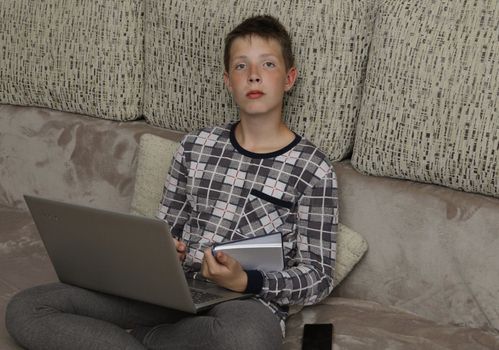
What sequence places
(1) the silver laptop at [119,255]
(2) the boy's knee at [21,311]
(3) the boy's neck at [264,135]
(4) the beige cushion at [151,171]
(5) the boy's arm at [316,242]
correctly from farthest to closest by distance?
(4) the beige cushion at [151,171] < (3) the boy's neck at [264,135] < (5) the boy's arm at [316,242] < (2) the boy's knee at [21,311] < (1) the silver laptop at [119,255]

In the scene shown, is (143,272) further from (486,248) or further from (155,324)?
(486,248)

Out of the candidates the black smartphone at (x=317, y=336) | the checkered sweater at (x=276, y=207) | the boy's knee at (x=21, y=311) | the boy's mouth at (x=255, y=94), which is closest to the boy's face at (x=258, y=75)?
the boy's mouth at (x=255, y=94)

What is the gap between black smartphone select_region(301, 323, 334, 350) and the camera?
162 centimetres

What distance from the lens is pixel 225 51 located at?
6.01ft

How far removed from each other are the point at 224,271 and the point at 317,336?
24 centimetres

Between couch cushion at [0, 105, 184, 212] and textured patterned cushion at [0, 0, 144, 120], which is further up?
textured patterned cushion at [0, 0, 144, 120]

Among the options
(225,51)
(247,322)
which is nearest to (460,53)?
(225,51)

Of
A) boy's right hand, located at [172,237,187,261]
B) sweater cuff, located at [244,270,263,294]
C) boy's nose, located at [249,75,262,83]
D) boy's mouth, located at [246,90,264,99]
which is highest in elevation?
boy's nose, located at [249,75,262,83]

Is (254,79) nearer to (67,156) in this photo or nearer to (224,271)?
(224,271)

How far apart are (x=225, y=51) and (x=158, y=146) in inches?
12.1

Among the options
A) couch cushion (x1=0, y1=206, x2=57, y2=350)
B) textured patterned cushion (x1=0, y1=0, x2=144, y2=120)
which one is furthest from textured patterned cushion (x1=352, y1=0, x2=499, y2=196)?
couch cushion (x1=0, y1=206, x2=57, y2=350)

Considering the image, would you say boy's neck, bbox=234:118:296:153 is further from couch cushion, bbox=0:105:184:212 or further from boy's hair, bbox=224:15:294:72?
couch cushion, bbox=0:105:184:212

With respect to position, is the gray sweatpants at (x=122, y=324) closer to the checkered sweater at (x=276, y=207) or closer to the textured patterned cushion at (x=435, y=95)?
the checkered sweater at (x=276, y=207)

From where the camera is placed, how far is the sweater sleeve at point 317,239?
1.69 metres
